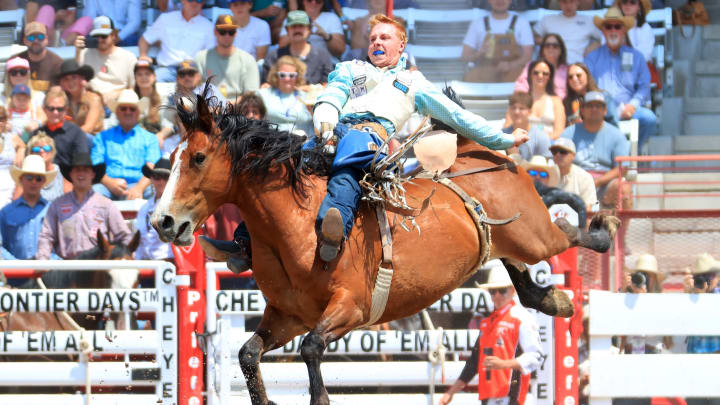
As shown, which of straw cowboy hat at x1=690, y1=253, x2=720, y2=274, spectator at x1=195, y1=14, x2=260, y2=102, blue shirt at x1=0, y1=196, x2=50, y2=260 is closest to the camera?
straw cowboy hat at x1=690, y1=253, x2=720, y2=274

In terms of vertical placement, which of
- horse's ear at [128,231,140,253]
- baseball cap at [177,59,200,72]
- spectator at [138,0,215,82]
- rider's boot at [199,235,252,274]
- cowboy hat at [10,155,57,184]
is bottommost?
rider's boot at [199,235,252,274]

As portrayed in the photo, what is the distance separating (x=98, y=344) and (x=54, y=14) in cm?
512

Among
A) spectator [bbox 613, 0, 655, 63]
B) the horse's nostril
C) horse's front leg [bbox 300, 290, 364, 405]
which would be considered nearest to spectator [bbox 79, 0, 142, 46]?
spectator [bbox 613, 0, 655, 63]

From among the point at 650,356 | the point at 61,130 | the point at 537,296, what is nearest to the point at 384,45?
the point at 537,296

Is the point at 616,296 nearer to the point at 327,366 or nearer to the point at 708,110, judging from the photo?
the point at 327,366

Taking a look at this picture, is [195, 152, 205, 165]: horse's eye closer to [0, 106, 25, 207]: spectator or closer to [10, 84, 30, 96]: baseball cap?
[0, 106, 25, 207]: spectator

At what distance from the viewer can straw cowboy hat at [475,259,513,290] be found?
7047 mm

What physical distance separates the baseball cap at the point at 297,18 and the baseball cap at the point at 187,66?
97cm

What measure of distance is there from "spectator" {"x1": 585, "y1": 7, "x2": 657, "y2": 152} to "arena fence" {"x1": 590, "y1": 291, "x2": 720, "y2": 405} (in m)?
3.73

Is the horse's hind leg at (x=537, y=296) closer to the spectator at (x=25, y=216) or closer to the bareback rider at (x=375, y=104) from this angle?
the bareback rider at (x=375, y=104)

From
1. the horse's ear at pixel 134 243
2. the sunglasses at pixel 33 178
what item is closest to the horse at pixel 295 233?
the horse's ear at pixel 134 243

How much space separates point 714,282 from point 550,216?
7.49ft

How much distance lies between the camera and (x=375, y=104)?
18.5ft

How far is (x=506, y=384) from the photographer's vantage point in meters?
7.00
